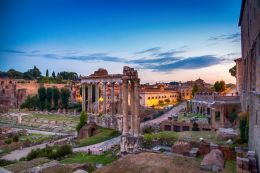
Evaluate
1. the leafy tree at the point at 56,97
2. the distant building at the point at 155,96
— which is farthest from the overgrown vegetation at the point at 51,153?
the leafy tree at the point at 56,97

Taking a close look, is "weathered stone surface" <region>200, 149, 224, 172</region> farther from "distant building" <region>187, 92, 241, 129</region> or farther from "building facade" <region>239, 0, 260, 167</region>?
"distant building" <region>187, 92, 241, 129</region>

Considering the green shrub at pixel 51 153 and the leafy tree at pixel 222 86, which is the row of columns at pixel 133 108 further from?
the leafy tree at pixel 222 86

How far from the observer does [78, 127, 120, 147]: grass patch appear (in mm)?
28859

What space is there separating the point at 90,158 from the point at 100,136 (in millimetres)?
9377

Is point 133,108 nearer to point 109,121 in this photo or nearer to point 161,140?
point 161,140

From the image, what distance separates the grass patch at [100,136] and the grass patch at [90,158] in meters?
5.07

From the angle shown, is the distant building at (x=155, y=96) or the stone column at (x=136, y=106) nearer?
the stone column at (x=136, y=106)

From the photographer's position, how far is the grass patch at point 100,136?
28859 mm

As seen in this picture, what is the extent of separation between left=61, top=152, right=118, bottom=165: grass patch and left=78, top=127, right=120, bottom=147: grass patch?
507 cm

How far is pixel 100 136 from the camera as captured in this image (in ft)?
102

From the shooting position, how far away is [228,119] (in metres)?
30.7

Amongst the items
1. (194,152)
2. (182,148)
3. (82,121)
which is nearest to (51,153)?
(182,148)

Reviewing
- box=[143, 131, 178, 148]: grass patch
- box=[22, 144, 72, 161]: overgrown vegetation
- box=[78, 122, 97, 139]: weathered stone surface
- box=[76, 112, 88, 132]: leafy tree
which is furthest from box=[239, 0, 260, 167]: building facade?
box=[76, 112, 88, 132]: leafy tree

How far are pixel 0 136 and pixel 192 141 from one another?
89.9ft
